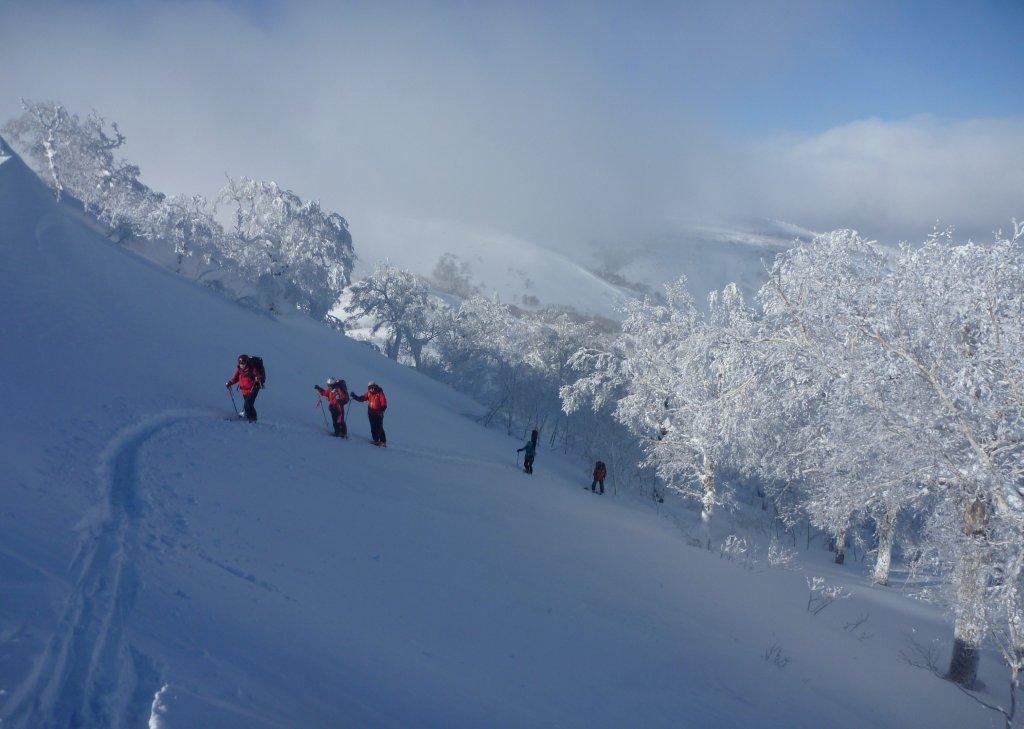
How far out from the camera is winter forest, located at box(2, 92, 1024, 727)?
23.7ft

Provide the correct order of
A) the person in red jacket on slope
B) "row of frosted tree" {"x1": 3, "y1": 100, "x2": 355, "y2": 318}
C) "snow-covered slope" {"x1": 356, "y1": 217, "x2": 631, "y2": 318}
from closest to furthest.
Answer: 1. the person in red jacket on slope
2. "row of frosted tree" {"x1": 3, "y1": 100, "x2": 355, "y2": 318}
3. "snow-covered slope" {"x1": 356, "y1": 217, "x2": 631, "y2": 318}

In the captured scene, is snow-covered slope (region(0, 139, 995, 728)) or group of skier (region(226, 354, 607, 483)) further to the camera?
group of skier (region(226, 354, 607, 483))

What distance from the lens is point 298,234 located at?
40.5 metres

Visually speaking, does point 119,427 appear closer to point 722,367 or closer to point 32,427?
point 32,427

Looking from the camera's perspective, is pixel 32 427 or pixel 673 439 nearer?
pixel 32 427

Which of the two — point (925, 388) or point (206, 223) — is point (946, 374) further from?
point (206, 223)

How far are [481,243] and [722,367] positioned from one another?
6032 inches

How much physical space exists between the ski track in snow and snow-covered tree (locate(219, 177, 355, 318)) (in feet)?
109

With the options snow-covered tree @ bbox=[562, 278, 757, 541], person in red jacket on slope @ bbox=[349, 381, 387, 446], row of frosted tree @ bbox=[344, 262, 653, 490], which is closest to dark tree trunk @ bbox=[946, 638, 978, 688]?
snow-covered tree @ bbox=[562, 278, 757, 541]

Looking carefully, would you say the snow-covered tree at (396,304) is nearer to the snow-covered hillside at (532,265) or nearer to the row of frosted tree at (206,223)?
the row of frosted tree at (206,223)

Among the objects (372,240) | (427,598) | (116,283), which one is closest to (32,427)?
(427,598)

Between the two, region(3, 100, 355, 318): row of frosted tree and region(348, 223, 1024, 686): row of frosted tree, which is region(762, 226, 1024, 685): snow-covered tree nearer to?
region(348, 223, 1024, 686): row of frosted tree

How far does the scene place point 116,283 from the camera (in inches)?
721

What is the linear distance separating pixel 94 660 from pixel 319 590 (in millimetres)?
2270
